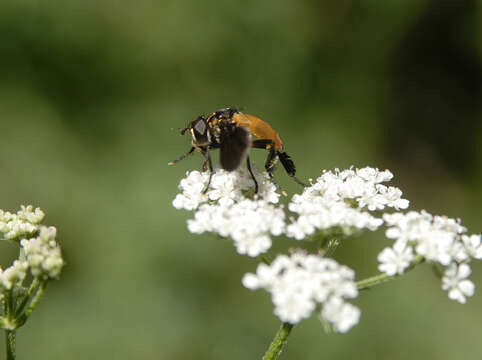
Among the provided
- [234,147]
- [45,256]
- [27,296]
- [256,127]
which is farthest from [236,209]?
[27,296]

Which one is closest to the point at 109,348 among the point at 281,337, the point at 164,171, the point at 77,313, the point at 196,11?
the point at 77,313

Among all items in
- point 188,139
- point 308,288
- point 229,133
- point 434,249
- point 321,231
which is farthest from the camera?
point 188,139

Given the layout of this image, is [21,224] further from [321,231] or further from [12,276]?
[321,231]

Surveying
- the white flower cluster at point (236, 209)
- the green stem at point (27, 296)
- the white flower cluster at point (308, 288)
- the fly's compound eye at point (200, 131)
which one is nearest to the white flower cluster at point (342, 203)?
the white flower cluster at point (236, 209)

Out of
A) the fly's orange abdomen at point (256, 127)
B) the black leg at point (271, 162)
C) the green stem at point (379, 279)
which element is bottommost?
the green stem at point (379, 279)

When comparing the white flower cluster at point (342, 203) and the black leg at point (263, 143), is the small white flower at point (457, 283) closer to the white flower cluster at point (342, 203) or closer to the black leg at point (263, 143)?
the white flower cluster at point (342, 203)
